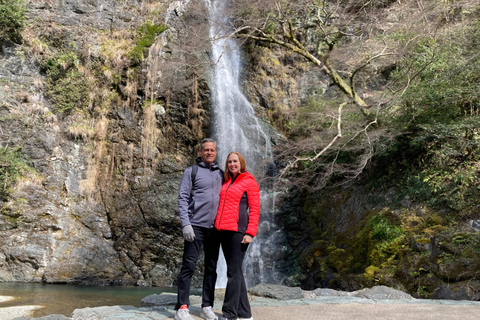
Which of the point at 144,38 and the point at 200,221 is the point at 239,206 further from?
the point at 144,38

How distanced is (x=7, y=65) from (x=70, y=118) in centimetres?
289

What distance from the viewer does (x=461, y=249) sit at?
19.7ft

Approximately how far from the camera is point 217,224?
3621 mm

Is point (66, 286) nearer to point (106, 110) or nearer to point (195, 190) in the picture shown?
point (106, 110)

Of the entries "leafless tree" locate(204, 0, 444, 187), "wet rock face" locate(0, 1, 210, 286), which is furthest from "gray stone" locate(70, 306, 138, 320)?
"wet rock face" locate(0, 1, 210, 286)

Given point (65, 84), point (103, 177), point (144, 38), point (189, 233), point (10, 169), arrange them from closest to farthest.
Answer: point (189, 233)
point (10, 169)
point (103, 177)
point (65, 84)
point (144, 38)

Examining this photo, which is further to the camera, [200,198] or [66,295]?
[66,295]

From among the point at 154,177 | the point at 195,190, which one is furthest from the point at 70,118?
the point at 195,190

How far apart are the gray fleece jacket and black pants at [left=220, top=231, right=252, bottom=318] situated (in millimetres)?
248

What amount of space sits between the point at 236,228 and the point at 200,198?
478 mm

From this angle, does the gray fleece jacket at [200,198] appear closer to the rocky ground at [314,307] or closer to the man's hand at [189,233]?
the man's hand at [189,233]

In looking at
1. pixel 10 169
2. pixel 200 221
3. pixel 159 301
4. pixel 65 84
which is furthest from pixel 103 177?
pixel 200 221

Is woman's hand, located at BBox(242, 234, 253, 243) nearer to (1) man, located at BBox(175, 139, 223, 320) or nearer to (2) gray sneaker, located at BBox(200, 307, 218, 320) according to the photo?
(1) man, located at BBox(175, 139, 223, 320)

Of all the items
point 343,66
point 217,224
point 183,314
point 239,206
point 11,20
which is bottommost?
point 183,314
